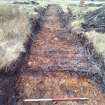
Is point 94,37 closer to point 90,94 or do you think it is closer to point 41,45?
point 41,45

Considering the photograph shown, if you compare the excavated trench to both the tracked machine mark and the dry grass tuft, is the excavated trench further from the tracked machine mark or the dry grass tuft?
the dry grass tuft

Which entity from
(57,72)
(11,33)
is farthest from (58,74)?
(11,33)

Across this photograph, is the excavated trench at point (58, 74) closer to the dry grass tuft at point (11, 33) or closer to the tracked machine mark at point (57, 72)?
the tracked machine mark at point (57, 72)

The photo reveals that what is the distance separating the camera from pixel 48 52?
342 inches

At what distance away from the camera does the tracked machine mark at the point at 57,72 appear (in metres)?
6.10

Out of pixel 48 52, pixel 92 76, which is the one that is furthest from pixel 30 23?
pixel 92 76

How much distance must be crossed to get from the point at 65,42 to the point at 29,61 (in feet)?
7.89

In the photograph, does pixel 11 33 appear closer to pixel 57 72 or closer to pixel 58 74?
pixel 57 72

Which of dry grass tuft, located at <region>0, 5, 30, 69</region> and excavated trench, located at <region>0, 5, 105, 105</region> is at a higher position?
dry grass tuft, located at <region>0, 5, 30, 69</region>

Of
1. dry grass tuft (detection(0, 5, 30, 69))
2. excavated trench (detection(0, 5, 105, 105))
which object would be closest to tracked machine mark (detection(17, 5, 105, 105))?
excavated trench (detection(0, 5, 105, 105))

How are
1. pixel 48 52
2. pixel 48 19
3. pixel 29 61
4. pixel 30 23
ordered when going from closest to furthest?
pixel 29 61 → pixel 48 52 → pixel 30 23 → pixel 48 19

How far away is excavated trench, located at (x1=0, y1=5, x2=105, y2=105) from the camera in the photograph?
6.07 meters

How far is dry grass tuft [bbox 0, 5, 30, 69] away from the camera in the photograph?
7106mm

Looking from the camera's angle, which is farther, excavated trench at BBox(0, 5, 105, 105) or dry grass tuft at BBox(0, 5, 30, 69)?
dry grass tuft at BBox(0, 5, 30, 69)
